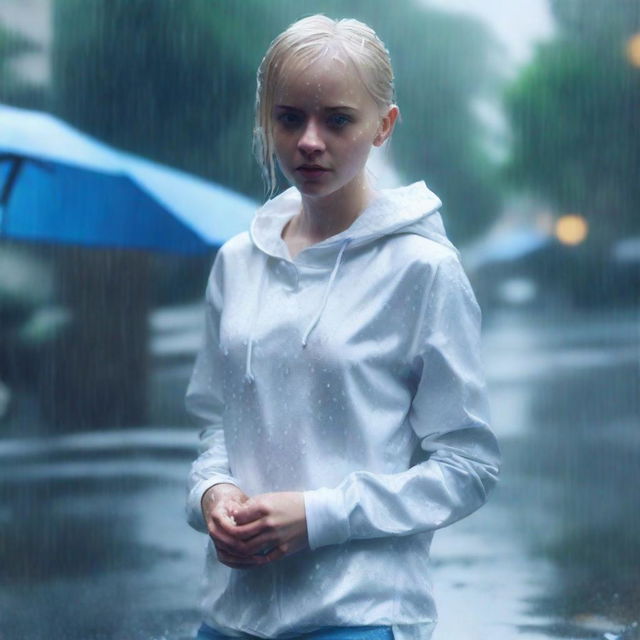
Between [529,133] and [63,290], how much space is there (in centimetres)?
173

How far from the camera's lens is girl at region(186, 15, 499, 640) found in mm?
1451

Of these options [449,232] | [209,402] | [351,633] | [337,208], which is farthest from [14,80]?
[351,633]

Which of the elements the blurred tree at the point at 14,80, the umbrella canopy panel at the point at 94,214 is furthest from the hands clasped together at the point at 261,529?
the blurred tree at the point at 14,80

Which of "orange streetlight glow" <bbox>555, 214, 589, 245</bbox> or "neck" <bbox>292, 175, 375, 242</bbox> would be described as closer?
"neck" <bbox>292, 175, 375, 242</bbox>

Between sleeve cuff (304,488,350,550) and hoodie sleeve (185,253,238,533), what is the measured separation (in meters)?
0.20

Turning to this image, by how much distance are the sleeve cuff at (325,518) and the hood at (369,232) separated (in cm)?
18

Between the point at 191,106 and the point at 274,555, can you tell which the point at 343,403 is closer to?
the point at 274,555

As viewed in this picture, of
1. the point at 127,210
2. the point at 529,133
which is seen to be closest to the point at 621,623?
the point at 529,133

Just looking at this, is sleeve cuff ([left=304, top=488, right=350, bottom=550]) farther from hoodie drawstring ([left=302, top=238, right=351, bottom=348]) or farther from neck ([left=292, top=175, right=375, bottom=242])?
neck ([left=292, top=175, right=375, bottom=242])

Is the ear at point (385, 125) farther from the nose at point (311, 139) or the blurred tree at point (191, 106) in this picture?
the blurred tree at point (191, 106)

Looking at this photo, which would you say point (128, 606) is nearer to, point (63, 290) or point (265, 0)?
point (63, 290)

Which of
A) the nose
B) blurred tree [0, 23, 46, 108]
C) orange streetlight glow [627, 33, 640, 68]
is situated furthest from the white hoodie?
orange streetlight glow [627, 33, 640, 68]

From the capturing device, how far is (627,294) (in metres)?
4.25

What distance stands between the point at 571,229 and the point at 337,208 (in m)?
2.74
